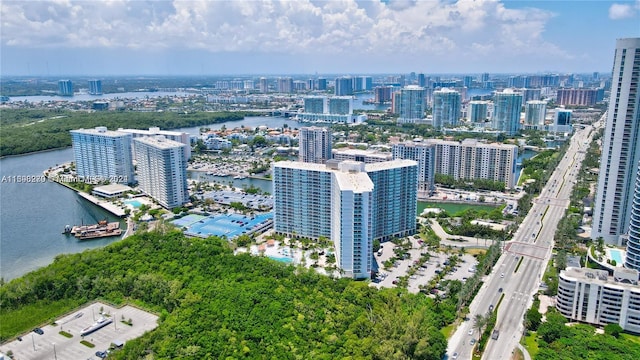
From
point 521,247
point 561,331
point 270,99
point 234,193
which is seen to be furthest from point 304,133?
point 270,99

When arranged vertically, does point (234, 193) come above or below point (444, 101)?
below

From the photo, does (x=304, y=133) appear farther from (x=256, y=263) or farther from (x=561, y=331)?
(x=561, y=331)

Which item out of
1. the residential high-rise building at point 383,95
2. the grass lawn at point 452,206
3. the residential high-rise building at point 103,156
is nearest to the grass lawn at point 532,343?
the grass lawn at point 452,206

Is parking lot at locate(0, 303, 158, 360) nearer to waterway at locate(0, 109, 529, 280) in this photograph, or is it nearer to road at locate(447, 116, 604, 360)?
waterway at locate(0, 109, 529, 280)

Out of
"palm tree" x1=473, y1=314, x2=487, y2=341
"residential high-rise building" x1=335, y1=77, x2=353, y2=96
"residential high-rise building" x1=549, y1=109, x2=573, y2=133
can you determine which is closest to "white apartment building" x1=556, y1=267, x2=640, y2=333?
"palm tree" x1=473, y1=314, x2=487, y2=341

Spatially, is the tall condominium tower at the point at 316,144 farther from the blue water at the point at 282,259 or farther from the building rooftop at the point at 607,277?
the building rooftop at the point at 607,277

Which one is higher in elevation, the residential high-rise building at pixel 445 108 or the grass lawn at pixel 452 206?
the residential high-rise building at pixel 445 108
